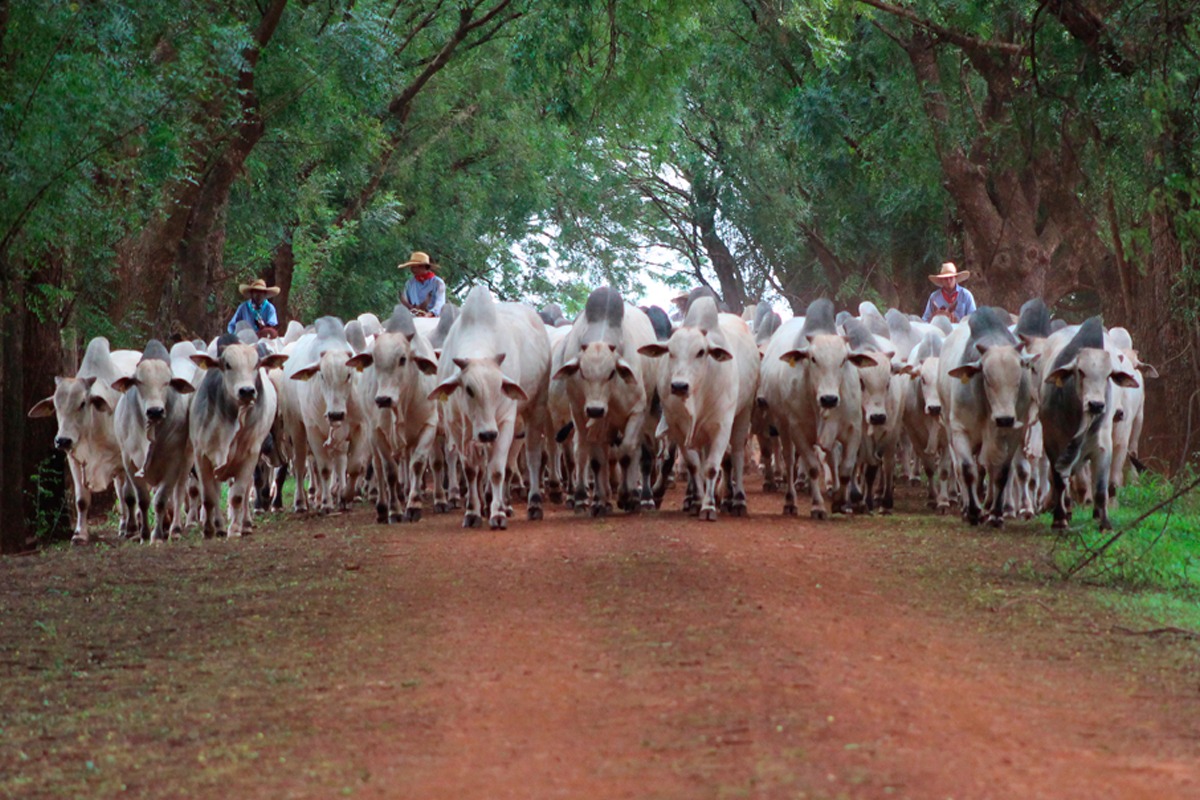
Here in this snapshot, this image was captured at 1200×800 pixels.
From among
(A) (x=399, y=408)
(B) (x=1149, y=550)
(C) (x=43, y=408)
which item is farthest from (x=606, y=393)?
(C) (x=43, y=408)

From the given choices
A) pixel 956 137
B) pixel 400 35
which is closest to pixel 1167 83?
pixel 956 137

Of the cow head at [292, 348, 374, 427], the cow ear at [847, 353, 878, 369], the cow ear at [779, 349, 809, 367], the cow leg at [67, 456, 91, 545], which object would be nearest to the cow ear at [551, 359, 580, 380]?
the cow ear at [779, 349, 809, 367]

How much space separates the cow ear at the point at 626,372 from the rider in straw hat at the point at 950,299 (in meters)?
6.52

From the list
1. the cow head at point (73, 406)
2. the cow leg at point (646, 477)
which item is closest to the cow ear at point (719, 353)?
the cow leg at point (646, 477)

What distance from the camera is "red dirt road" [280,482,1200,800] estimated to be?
216 inches

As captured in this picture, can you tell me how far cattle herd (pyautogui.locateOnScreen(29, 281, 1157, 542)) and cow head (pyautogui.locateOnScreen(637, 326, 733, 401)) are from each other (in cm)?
2

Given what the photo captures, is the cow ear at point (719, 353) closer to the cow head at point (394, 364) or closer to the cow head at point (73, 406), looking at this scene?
the cow head at point (394, 364)

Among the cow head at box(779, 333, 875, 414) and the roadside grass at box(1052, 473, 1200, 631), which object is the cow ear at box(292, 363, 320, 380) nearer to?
the cow head at box(779, 333, 875, 414)

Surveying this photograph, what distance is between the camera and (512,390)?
45.7 feet

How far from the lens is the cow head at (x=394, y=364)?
14.7m

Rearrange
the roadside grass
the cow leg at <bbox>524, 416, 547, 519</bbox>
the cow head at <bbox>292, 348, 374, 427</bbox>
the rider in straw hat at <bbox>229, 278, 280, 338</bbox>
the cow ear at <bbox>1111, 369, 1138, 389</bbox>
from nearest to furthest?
A: the roadside grass, the cow ear at <bbox>1111, 369, 1138, 389</bbox>, the cow leg at <bbox>524, 416, 547, 519</bbox>, the cow head at <bbox>292, 348, 374, 427</bbox>, the rider in straw hat at <bbox>229, 278, 280, 338</bbox>

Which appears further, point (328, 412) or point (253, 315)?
point (253, 315)

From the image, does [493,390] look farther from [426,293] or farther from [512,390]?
[426,293]

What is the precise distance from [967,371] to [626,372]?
9.16 ft
